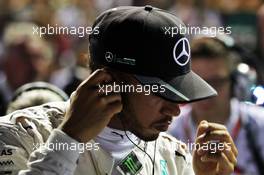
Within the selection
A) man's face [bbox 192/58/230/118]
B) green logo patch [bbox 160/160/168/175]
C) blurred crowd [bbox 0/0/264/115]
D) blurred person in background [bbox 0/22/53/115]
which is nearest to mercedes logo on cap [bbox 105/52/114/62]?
green logo patch [bbox 160/160/168/175]

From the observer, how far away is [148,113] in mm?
2568

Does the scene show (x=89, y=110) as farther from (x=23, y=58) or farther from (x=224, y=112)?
(x=23, y=58)

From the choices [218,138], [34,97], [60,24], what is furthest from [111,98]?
[60,24]

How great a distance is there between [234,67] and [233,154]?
2.64 meters

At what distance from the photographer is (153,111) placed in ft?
8.40

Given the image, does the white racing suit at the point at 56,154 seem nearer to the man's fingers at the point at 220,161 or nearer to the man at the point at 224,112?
the man's fingers at the point at 220,161

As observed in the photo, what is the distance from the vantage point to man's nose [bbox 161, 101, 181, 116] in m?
2.54

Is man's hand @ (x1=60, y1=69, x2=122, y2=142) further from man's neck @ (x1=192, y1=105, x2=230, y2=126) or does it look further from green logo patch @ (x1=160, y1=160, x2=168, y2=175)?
man's neck @ (x1=192, y1=105, x2=230, y2=126)

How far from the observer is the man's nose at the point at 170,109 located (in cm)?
254

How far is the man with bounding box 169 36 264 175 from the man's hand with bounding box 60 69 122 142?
270 centimetres

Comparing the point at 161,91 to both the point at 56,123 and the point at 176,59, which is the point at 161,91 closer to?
the point at 176,59

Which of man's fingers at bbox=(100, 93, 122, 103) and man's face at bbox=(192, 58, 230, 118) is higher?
man's fingers at bbox=(100, 93, 122, 103)

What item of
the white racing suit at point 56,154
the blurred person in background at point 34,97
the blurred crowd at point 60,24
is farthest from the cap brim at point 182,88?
the blurred crowd at point 60,24

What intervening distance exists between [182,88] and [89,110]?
1.15ft
